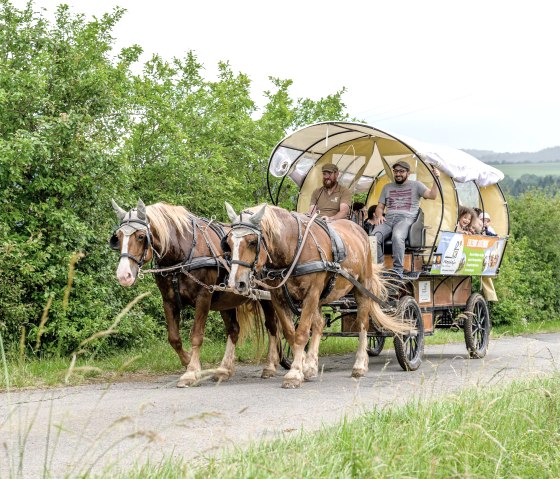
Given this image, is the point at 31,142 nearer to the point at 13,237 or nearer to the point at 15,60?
the point at 13,237

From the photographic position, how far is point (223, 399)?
7934 mm

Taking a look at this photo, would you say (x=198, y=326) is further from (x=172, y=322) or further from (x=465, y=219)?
(x=465, y=219)

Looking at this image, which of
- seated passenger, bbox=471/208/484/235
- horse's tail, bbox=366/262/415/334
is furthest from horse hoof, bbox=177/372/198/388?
seated passenger, bbox=471/208/484/235

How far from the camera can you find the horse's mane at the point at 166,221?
9086 mm

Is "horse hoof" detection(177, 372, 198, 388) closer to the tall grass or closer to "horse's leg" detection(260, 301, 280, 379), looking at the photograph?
"horse's leg" detection(260, 301, 280, 379)

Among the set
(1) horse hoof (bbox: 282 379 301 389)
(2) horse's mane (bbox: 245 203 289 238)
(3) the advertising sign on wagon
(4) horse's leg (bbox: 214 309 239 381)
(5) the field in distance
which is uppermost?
(5) the field in distance

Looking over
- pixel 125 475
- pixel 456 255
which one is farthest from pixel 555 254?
pixel 125 475

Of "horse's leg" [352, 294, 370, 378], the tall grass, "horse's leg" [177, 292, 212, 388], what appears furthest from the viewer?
"horse's leg" [352, 294, 370, 378]

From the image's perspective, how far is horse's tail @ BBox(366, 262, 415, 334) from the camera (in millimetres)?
10414

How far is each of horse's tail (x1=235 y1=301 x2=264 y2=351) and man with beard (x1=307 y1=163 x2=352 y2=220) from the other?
1763 mm

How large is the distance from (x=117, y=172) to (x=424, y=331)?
4.59 meters

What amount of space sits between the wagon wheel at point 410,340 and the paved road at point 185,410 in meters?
0.20

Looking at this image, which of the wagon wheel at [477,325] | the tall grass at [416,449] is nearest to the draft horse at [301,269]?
the wagon wheel at [477,325]

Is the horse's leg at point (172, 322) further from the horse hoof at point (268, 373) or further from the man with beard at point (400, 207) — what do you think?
the man with beard at point (400, 207)
